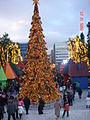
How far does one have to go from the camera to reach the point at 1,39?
255 ft

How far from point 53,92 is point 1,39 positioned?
52593 millimetres

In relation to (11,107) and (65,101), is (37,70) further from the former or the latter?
(11,107)

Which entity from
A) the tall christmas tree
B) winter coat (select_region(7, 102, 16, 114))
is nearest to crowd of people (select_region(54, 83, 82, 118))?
the tall christmas tree

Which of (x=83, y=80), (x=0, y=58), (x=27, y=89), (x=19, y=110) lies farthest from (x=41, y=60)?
(x=0, y=58)

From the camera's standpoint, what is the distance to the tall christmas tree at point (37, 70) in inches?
1053

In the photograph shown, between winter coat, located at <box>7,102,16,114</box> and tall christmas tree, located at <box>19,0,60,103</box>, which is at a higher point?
tall christmas tree, located at <box>19,0,60,103</box>

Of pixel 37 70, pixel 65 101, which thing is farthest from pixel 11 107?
pixel 37 70

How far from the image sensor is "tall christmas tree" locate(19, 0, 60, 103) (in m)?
26.8

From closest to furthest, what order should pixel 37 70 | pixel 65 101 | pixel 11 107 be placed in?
pixel 11 107 < pixel 65 101 < pixel 37 70

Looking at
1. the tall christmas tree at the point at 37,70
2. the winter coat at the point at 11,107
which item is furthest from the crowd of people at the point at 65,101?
the winter coat at the point at 11,107

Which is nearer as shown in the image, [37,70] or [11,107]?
[11,107]

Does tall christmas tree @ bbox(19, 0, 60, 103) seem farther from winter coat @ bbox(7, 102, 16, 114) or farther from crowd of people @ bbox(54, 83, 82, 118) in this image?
winter coat @ bbox(7, 102, 16, 114)

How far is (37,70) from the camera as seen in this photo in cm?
2712

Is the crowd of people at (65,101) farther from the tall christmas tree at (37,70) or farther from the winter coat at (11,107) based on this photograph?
the winter coat at (11,107)
